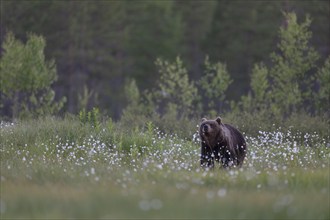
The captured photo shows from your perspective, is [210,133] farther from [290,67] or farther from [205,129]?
[290,67]

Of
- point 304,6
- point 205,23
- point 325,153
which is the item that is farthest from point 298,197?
point 205,23

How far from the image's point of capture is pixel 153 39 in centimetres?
5566

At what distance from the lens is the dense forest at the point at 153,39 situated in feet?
167

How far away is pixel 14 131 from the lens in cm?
1820

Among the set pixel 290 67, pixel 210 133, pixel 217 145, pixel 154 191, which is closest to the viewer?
pixel 154 191

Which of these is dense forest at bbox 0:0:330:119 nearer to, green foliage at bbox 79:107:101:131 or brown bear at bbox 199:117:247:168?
green foliage at bbox 79:107:101:131

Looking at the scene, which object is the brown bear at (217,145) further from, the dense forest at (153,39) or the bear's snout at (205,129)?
the dense forest at (153,39)

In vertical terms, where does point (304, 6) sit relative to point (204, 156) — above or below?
above

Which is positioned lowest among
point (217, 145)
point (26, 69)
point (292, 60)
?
point (26, 69)

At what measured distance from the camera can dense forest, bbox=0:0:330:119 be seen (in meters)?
51.0

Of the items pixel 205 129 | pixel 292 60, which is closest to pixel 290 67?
pixel 292 60

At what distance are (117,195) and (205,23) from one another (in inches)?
1886

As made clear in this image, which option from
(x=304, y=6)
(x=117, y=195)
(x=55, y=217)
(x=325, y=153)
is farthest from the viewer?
(x=304, y=6)

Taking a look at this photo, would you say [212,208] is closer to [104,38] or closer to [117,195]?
[117,195]
